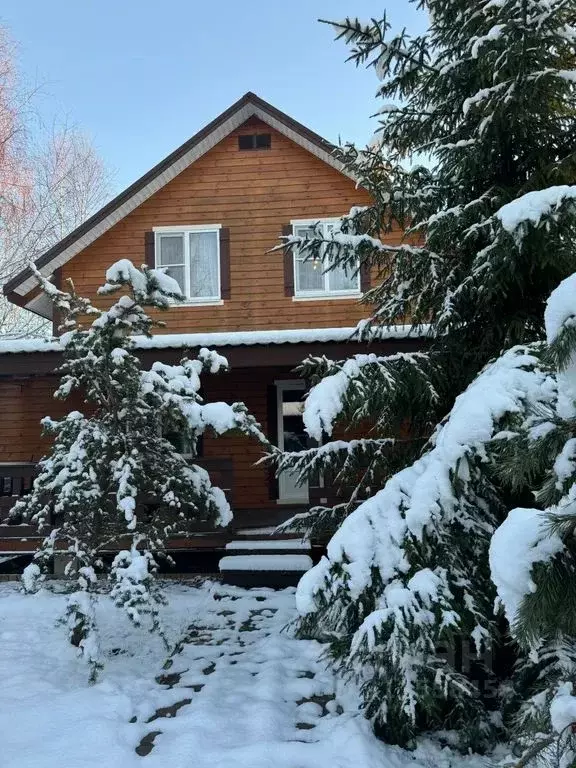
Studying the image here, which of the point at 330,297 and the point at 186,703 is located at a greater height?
the point at 330,297

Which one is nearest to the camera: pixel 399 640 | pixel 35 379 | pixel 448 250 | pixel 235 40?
pixel 399 640

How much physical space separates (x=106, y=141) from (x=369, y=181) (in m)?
27.9

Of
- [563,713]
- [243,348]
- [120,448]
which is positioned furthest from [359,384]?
[243,348]

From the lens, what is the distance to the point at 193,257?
1185cm

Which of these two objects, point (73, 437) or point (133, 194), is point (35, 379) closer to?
point (133, 194)

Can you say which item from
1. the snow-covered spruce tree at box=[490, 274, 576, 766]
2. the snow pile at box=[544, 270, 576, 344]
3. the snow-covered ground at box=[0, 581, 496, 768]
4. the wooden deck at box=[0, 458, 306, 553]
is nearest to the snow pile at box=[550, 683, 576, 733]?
the snow-covered spruce tree at box=[490, 274, 576, 766]

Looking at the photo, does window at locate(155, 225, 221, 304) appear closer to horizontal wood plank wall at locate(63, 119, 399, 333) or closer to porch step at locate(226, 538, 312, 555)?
horizontal wood plank wall at locate(63, 119, 399, 333)

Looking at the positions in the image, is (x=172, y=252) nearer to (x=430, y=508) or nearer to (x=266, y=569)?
(x=266, y=569)

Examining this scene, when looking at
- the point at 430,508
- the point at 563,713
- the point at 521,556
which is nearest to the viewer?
the point at 521,556

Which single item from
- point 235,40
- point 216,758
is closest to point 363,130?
point 216,758

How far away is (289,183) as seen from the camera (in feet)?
38.4

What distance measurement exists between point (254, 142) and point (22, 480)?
760 cm

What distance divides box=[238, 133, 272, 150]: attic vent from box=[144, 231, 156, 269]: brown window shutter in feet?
8.21

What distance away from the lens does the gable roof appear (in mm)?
11250
